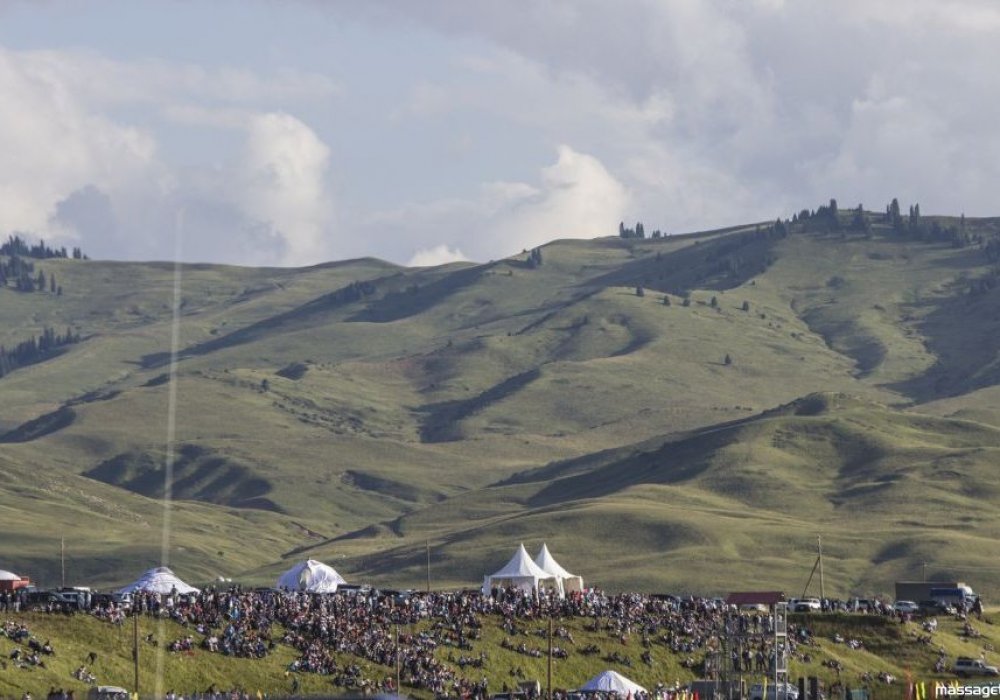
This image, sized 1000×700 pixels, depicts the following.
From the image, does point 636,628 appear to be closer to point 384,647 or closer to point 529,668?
point 529,668

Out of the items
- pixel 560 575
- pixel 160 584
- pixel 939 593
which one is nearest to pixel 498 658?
pixel 160 584

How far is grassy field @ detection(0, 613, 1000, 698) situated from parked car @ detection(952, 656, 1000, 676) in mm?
1121

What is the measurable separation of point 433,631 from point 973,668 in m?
31.2

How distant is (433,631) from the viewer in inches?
4050

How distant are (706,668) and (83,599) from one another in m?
32.4

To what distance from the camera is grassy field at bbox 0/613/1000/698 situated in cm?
8869

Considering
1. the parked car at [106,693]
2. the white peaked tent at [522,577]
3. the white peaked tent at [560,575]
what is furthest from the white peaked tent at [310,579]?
the parked car at [106,693]

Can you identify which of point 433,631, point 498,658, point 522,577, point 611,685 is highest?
point 522,577

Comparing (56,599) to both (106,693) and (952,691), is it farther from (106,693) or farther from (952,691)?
(952,691)

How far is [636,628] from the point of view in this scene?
363 ft

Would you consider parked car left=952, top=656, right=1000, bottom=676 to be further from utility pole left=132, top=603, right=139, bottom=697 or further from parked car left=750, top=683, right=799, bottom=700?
utility pole left=132, top=603, right=139, bottom=697

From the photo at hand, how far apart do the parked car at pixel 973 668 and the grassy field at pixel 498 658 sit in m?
1.12

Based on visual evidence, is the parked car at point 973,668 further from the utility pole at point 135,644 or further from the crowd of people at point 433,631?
the utility pole at point 135,644

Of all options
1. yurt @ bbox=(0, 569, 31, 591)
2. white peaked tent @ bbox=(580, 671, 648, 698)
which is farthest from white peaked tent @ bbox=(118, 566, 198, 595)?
white peaked tent @ bbox=(580, 671, 648, 698)
